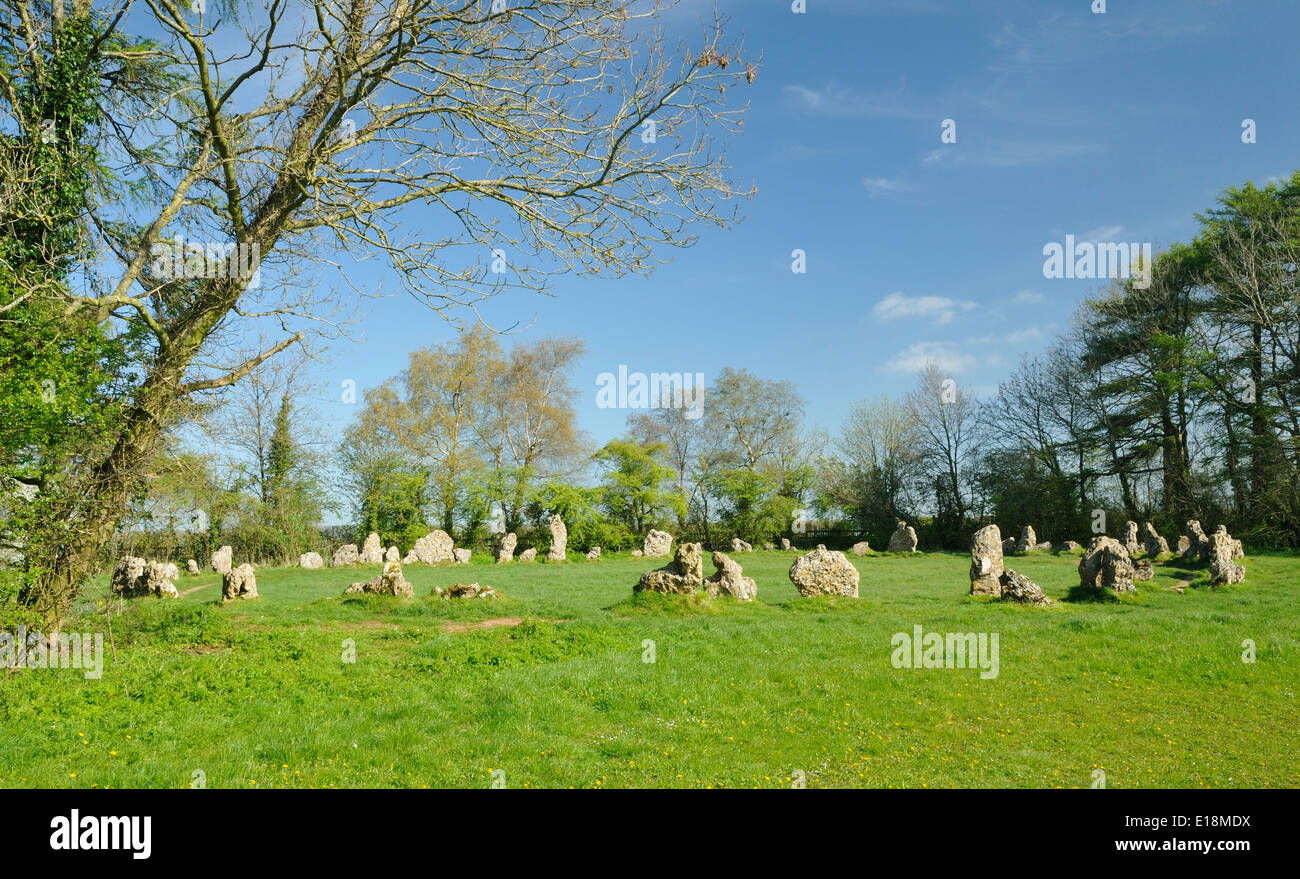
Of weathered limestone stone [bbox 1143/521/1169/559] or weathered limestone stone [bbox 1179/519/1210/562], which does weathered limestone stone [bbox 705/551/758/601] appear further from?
weathered limestone stone [bbox 1143/521/1169/559]

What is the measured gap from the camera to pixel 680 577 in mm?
14875

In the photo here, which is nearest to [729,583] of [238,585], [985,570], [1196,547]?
[985,570]

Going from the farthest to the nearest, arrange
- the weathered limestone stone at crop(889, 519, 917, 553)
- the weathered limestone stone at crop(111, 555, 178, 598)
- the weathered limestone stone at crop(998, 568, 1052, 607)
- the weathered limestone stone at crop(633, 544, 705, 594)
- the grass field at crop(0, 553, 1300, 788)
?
the weathered limestone stone at crop(889, 519, 917, 553), the weathered limestone stone at crop(111, 555, 178, 598), the weathered limestone stone at crop(633, 544, 705, 594), the weathered limestone stone at crop(998, 568, 1052, 607), the grass field at crop(0, 553, 1300, 788)

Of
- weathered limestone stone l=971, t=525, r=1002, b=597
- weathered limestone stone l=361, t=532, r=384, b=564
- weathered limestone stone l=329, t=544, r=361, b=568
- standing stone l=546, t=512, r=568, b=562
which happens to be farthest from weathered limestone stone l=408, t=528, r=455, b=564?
weathered limestone stone l=971, t=525, r=1002, b=597

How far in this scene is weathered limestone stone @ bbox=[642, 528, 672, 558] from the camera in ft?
114

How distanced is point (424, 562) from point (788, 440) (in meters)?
22.8

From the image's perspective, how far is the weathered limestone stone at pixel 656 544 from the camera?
114 ft

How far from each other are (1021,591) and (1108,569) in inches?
93.5

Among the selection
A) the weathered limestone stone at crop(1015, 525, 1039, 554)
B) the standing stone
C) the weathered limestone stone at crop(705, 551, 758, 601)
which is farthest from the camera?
the standing stone

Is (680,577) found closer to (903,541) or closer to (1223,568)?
(1223,568)

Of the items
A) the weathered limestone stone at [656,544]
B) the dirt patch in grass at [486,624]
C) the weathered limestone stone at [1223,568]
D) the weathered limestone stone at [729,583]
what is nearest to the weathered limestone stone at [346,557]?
the weathered limestone stone at [656,544]

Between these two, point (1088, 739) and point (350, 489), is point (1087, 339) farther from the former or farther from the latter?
point (350, 489)

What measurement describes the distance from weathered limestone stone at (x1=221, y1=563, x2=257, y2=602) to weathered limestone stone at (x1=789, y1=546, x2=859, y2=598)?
41.8 ft

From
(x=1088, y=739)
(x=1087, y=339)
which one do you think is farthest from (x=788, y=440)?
(x=1088, y=739)
